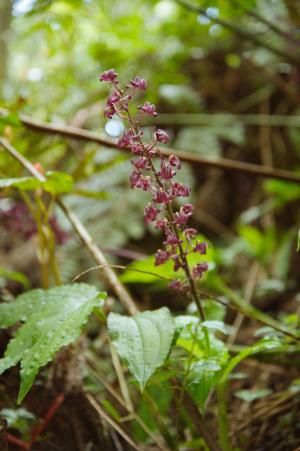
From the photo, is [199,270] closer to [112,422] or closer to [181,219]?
[181,219]

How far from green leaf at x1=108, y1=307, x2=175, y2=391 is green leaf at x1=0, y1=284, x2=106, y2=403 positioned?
0.24 feet

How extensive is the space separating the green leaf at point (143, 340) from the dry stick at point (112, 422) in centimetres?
39

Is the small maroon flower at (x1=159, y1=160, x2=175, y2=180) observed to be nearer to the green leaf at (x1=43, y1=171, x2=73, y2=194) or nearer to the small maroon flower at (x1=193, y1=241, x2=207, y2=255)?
the small maroon flower at (x1=193, y1=241, x2=207, y2=255)

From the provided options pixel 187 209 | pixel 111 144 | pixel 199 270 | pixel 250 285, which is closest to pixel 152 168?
pixel 187 209

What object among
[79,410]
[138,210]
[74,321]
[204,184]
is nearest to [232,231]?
[204,184]

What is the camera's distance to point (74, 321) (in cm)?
86

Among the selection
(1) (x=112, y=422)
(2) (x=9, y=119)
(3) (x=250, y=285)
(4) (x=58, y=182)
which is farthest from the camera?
(3) (x=250, y=285)

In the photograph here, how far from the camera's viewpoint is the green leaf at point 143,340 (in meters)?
0.80

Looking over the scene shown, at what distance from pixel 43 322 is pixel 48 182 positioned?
481 millimetres

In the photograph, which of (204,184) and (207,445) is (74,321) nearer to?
(207,445)

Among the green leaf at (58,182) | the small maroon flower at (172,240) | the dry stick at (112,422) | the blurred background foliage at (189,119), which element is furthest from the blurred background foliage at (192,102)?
the small maroon flower at (172,240)

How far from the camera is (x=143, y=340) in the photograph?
0.86 metres

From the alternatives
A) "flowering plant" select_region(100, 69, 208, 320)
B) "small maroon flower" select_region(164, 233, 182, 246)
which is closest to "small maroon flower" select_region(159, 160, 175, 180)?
"flowering plant" select_region(100, 69, 208, 320)

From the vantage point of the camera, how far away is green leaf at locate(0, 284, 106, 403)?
0.81m
